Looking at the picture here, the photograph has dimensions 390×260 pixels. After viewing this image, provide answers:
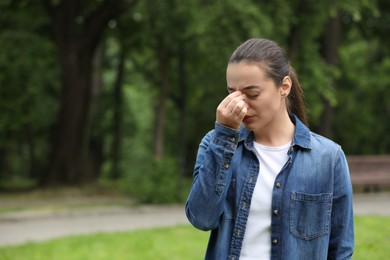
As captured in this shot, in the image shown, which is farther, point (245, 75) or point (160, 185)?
point (160, 185)

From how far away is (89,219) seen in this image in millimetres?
12477

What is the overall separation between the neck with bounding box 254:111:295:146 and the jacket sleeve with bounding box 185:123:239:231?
177 millimetres

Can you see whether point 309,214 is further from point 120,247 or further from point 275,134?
point 120,247

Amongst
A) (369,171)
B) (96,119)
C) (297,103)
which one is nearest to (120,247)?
(297,103)

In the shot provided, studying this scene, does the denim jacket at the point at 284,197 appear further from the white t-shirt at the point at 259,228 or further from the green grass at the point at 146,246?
the green grass at the point at 146,246

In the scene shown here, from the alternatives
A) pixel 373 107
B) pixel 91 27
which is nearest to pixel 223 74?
pixel 91 27

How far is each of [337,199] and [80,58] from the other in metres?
16.9

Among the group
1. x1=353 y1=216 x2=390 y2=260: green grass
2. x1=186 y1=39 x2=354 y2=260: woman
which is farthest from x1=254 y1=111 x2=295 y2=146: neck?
x1=353 y1=216 x2=390 y2=260: green grass

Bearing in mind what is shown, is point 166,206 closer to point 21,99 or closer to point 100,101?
point 21,99

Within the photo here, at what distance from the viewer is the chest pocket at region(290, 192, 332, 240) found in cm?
252

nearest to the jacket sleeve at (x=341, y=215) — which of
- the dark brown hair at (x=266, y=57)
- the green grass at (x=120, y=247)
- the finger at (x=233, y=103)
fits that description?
the dark brown hair at (x=266, y=57)

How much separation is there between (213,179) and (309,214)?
42 centimetres

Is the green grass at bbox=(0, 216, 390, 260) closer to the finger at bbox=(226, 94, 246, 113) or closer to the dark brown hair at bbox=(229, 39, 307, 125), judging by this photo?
the dark brown hair at bbox=(229, 39, 307, 125)

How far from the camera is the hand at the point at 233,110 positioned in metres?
2.39
